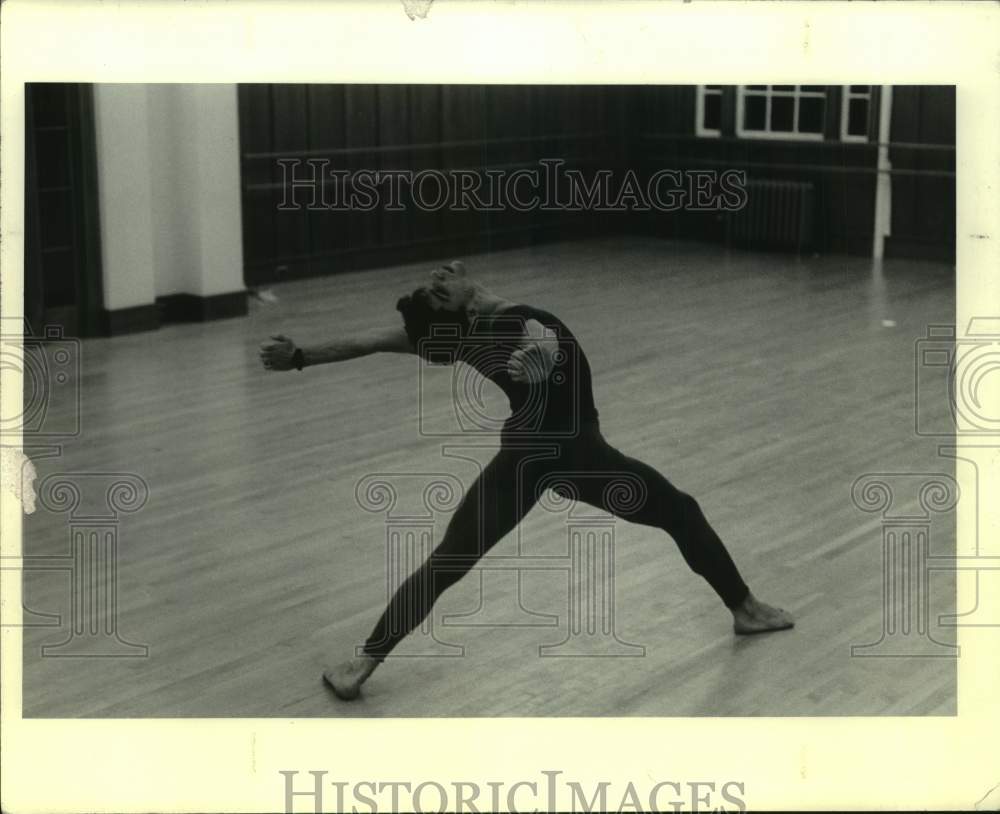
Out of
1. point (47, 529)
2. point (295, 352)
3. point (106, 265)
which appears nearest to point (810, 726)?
point (295, 352)

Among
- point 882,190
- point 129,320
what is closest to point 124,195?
point 129,320

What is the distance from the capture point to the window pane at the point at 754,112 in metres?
13.9

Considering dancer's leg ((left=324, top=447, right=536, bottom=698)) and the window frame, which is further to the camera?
the window frame

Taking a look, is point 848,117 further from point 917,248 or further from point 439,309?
point 439,309

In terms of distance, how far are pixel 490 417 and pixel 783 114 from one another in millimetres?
7316

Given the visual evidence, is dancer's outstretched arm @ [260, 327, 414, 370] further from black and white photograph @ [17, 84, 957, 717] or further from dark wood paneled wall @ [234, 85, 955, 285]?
dark wood paneled wall @ [234, 85, 955, 285]

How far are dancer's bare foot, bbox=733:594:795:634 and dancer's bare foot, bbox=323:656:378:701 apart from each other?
122 cm

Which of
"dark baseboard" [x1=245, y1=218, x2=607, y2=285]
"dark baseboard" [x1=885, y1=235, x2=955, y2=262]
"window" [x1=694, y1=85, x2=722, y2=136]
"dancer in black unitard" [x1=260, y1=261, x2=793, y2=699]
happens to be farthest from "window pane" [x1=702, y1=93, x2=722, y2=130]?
"dancer in black unitard" [x1=260, y1=261, x2=793, y2=699]

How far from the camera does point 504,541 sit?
5.72m

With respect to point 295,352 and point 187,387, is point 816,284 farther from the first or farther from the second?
point 295,352

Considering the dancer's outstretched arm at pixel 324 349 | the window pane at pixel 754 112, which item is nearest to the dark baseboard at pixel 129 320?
the dancer's outstretched arm at pixel 324 349

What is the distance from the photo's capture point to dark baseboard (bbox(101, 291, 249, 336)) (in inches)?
373

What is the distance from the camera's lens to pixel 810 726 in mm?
3484

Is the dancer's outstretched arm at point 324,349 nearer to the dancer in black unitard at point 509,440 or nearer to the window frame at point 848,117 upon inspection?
the dancer in black unitard at point 509,440
